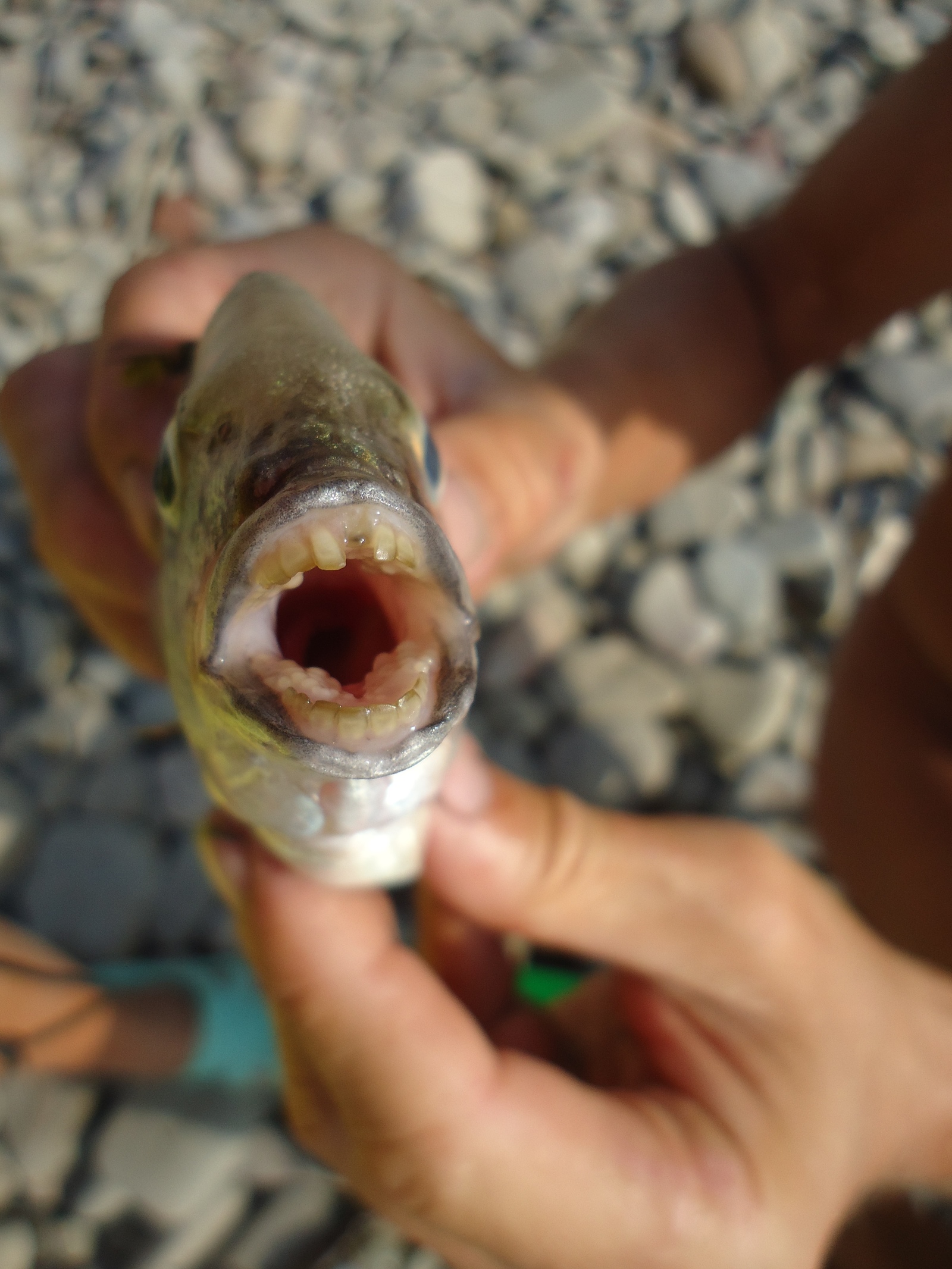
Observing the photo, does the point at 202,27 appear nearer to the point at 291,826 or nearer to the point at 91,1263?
the point at 291,826

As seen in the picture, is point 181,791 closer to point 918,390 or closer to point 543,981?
point 543,981

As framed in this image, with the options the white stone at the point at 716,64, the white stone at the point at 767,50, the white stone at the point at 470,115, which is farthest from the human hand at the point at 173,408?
the white stone at the point at 767,50

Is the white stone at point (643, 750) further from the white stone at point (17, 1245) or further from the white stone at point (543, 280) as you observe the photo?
the white stone at point (17, 1245)

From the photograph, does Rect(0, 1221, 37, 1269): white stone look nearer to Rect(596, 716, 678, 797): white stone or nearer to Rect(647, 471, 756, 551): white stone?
Rect(596, 716, 678, 797): white stone

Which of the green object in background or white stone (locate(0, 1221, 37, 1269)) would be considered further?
the green object in background

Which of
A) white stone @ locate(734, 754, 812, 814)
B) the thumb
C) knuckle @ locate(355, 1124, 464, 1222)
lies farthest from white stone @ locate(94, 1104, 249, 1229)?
white stone @ locate(734, 754, 812, 814)

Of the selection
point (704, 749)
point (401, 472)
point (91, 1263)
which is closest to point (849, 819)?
point (704, 749)

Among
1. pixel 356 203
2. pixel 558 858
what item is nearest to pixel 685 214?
pixel 356 203
